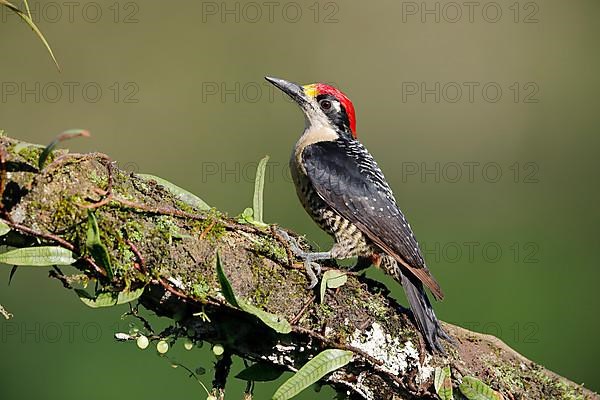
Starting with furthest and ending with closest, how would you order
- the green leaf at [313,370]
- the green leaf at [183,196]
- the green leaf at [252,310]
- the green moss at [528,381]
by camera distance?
the green moss at [528,381] → the green leaf at [183,196] → the green leaf at [313,370] → the green leaf at [252,310]

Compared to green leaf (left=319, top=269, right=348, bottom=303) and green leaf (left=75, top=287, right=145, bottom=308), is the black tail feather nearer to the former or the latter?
green leaf (left=319, top=269, right=348, bottom=303)

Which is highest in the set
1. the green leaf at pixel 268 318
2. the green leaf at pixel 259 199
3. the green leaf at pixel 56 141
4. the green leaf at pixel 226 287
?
the green leaf at pixel 56 141

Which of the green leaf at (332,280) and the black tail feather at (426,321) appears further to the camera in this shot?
the black tail feather at (426,321)

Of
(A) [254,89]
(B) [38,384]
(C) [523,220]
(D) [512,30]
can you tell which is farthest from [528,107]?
(B) [38,384]

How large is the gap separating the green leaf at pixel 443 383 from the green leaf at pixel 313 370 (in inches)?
12.7

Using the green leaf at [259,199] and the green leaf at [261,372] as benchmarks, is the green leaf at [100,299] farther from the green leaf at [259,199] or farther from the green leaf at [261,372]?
the green leaf at [259,199]

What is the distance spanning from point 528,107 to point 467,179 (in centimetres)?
170

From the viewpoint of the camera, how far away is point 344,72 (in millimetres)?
10688

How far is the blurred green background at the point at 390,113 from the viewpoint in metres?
7.90

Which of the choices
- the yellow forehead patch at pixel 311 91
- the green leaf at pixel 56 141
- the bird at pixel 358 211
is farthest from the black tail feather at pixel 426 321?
the yellow forehead patch at pixel 311 91

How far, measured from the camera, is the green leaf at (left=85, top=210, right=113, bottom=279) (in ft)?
7.38

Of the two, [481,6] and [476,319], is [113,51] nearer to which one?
[481,6]

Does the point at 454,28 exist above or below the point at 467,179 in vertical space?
above

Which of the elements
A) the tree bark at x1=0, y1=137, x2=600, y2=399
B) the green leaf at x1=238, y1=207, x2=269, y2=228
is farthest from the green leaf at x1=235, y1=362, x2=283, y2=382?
the green leaf at x1=238, y1=207, x2=269, y2=228
